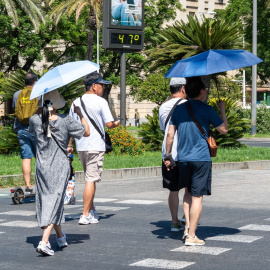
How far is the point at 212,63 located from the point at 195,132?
735mm

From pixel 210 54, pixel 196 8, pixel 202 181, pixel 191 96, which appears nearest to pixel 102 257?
pixel 202 181

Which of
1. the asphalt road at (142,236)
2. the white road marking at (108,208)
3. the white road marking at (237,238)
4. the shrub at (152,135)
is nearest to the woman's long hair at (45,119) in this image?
the asphalt road at (142,236)

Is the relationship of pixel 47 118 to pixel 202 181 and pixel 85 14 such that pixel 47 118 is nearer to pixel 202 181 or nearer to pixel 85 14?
pixel 202 181

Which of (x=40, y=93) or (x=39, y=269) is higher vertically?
(x=40, y=93)

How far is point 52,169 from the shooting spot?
710 cm

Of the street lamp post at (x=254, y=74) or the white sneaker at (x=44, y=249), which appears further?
the street lamp post at (x=254, y=74)

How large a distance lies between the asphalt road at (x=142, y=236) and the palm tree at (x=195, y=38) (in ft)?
46.4

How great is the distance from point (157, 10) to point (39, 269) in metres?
54.1

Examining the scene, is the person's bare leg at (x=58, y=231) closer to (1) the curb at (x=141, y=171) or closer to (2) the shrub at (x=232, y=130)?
(1) the curb at (x=141, y=171)

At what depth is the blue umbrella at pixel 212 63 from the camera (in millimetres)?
7461

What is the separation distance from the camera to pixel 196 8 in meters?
77.2

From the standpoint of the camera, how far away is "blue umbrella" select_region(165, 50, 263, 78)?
7461 mm

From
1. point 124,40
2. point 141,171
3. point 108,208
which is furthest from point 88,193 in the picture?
point 124,40

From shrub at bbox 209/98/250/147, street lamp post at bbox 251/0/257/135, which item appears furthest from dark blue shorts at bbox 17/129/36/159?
street lamp post at bbox 251/0/257/135
